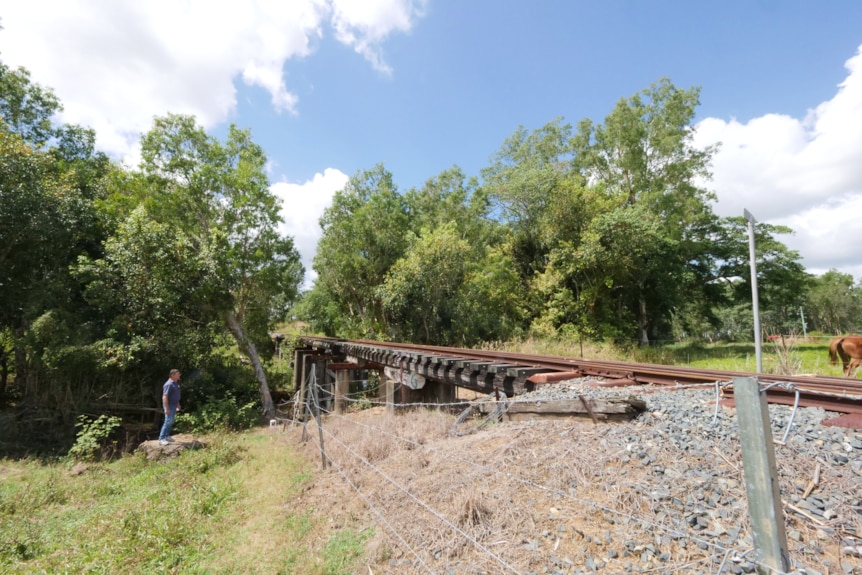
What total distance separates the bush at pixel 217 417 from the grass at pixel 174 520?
3122mm

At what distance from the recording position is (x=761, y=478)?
1479mm

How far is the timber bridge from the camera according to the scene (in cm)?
365

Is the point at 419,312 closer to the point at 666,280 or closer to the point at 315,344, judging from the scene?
the point at 315,344

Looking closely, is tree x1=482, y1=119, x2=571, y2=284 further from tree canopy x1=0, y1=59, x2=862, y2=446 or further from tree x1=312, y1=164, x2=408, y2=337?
tree x1=312, y1=164, x2=408, y2=337

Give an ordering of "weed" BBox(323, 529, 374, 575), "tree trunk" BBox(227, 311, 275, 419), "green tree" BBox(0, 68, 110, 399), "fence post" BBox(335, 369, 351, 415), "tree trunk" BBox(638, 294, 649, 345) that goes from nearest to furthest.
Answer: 1. "weed" BBox(323, 529, 374, 575)
2. "green tree" BBox(0, 68, 110, 399)
3. "fence post" BBox(335, 369, 351, 415)
4. "tree trunk" BBox(227, 311, 275, 419)
5. "tree trunk" BBox(638, 294, 649, 345)

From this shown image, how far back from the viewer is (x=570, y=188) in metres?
20.5

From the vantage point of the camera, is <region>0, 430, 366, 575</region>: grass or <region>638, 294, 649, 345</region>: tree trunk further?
<region>638, 294, 649, 345</region>: tree trunk

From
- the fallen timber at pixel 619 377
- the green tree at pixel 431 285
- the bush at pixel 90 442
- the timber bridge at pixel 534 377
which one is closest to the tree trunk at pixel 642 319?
the green tree at pixel 431 285

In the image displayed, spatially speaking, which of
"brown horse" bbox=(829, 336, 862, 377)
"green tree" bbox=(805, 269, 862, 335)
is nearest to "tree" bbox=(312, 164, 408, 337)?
"brown horse" bbox=(829, 336, 862, 377)

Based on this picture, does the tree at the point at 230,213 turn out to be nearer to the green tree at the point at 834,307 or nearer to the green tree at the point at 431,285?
the green tree at the point at 431,285

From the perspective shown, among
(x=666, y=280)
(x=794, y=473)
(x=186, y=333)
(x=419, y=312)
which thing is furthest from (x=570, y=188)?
(x=794, y=473)

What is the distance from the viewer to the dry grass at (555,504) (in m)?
2.36

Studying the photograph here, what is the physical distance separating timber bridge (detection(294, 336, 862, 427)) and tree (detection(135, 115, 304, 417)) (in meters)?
3.59

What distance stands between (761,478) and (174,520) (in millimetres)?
6204
